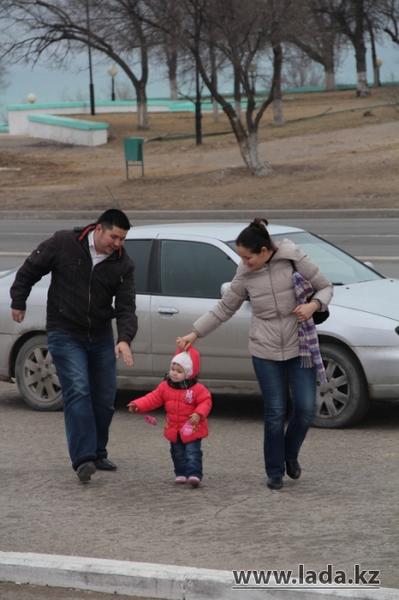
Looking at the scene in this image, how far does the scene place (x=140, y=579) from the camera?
5.17 m

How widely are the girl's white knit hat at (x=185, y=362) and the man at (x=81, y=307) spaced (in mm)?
343

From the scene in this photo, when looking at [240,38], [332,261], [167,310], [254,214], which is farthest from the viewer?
[240,38]

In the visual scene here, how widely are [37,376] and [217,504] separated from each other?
130 inches

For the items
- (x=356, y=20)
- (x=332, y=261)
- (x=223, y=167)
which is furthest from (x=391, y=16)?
(x=332, y=261)

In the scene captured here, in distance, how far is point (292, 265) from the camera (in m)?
6.75

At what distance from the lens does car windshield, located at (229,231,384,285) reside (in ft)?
31.0

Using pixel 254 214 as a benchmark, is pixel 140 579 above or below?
below

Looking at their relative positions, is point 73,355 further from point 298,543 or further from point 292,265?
point 298,543

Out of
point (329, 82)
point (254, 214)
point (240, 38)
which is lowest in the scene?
point (254, 214)

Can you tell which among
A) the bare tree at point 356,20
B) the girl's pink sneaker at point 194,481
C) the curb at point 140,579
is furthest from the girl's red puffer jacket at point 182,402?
the bare tree at point 356,20

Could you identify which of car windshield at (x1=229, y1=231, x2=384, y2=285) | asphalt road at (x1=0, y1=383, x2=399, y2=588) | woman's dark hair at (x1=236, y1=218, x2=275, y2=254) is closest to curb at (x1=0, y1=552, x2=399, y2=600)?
asphalt road at (x1=0, y1=383, x2=399, y2=588)

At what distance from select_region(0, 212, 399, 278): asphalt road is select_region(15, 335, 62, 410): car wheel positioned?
335 inches

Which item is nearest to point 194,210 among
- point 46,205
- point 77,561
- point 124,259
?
point 46,205

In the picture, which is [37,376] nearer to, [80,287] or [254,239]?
[80,287]
